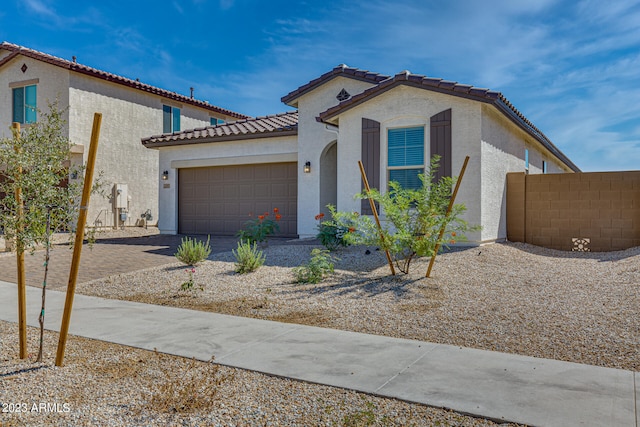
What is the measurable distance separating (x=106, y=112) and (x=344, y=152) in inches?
517

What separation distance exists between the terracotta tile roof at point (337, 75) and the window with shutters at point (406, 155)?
3116 millimetres

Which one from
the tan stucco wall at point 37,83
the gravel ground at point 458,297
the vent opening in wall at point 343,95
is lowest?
the gravel ground at point 458,297

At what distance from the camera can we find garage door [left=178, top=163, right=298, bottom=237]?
16594 millimetres

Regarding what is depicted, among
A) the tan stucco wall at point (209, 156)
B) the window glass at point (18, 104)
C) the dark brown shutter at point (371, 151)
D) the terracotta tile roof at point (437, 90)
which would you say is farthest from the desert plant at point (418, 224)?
the window glass at point (18, 104)

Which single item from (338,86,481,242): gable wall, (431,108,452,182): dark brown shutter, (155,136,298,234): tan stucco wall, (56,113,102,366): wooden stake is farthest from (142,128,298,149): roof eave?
(56,113,102,366): wooden stake

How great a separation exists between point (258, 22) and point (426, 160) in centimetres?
683

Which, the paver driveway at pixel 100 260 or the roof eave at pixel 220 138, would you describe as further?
the roof eave at pixel 220 138

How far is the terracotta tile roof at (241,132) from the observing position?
1644 cm

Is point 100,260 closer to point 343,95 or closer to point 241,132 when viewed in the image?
point 241,132

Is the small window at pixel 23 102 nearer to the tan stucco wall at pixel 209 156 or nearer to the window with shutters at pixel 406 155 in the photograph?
the tan stucco wall at pixel 209 156

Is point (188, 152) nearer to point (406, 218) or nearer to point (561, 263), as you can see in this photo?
point (406, 218)

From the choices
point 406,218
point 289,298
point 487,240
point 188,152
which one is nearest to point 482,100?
point 487,240

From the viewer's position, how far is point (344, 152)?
43.1 ft

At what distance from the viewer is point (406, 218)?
28.8 feet
